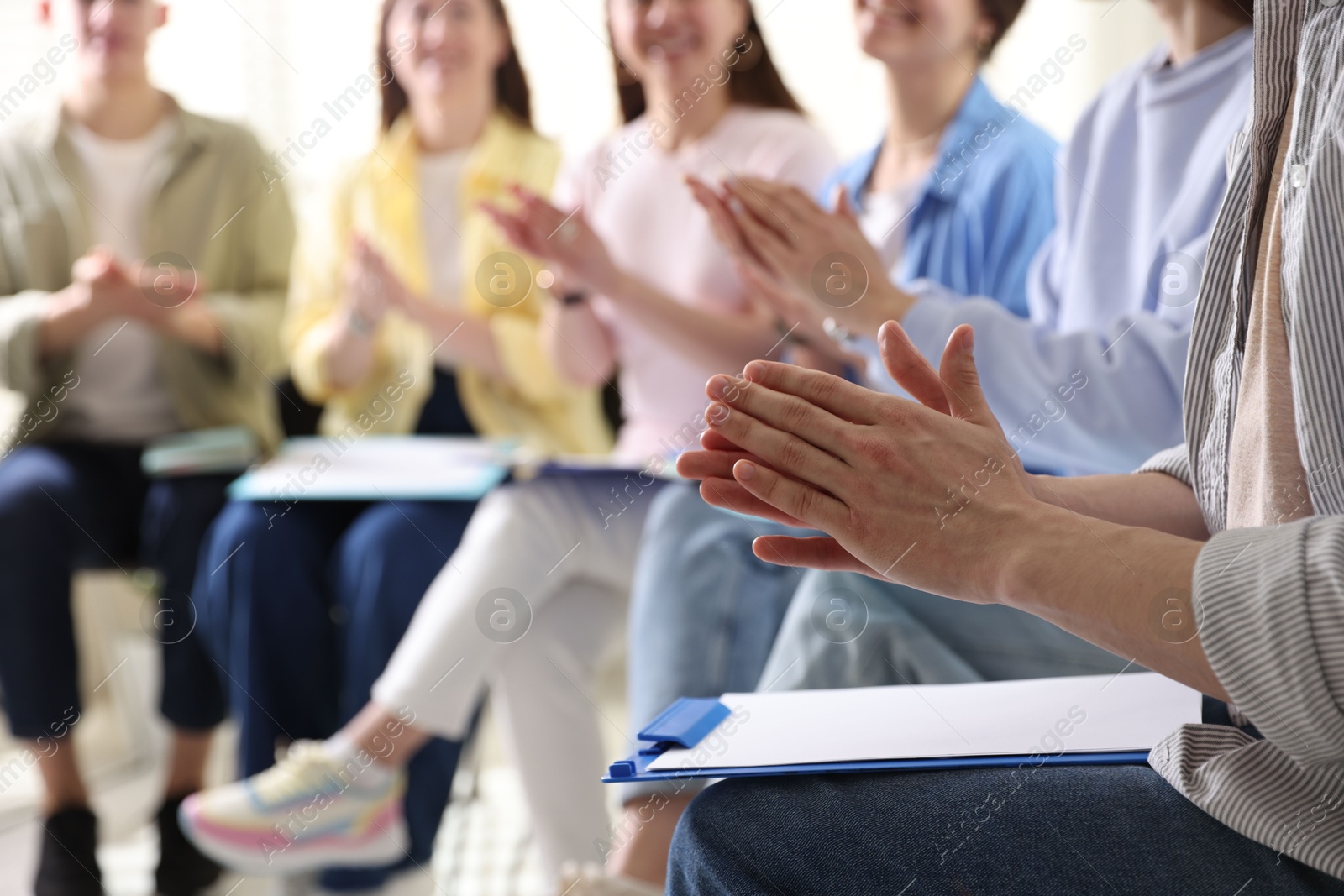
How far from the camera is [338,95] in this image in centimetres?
240

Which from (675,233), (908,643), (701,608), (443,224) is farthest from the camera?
(443,224)

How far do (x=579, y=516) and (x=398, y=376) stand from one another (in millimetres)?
598

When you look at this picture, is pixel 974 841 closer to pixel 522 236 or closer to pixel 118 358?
pixel 522 236

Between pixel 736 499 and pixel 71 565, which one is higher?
pixel 736 499

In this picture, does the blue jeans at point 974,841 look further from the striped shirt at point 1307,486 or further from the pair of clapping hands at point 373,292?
the pair of clapping hands at point 373,292

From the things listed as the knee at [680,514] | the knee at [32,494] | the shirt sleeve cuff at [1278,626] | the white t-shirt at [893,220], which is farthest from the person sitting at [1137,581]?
the knee at [32,494]

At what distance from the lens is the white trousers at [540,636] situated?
131 cm

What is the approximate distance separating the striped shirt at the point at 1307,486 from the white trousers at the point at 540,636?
804 millimetres

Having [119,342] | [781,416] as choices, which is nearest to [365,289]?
[119,342]

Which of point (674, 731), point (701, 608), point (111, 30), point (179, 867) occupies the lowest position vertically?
point (179, 867)

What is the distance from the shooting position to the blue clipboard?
1.85 feet

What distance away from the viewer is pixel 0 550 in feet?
5.16

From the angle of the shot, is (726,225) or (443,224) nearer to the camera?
(726,225)

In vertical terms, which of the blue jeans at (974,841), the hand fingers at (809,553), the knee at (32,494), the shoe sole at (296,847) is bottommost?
the shoe sole at (296,847)
